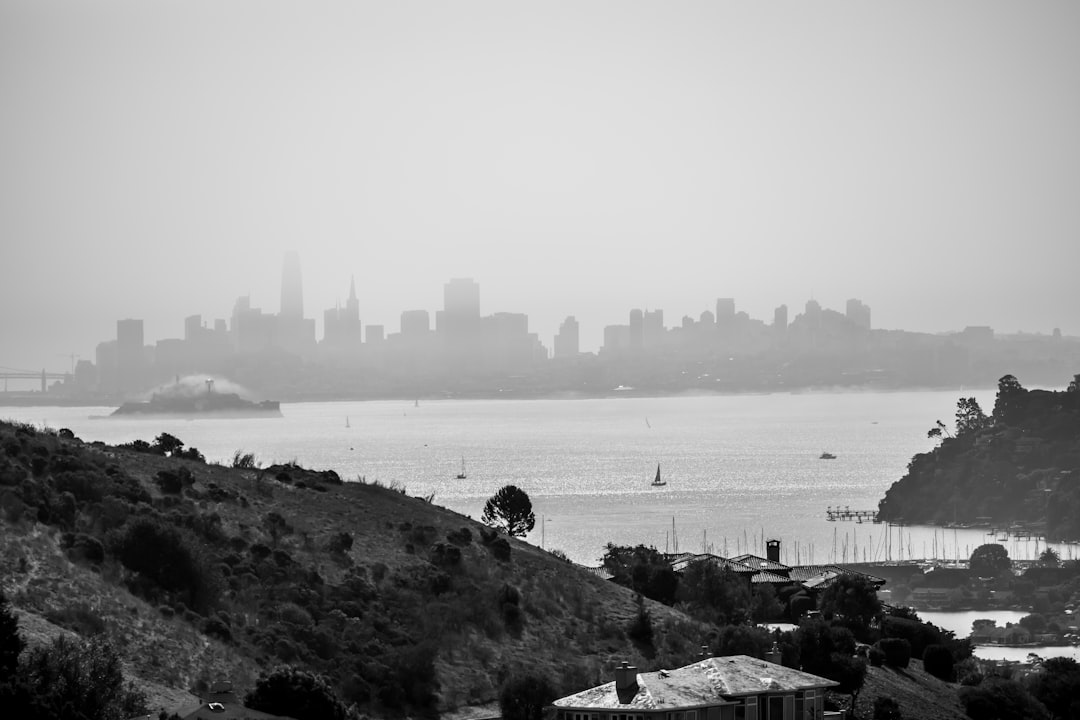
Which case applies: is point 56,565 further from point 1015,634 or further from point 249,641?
point 1015,634

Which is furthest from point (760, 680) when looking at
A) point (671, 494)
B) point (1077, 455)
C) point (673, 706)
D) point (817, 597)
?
point (1077, 455)

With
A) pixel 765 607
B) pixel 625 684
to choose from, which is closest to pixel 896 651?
pixel 765 607

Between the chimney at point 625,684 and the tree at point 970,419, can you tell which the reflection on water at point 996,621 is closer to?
the chimney at point 625,684

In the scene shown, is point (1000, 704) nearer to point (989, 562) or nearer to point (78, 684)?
point (78, 684)

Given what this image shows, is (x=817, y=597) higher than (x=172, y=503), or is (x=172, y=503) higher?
(x=172, y=503)

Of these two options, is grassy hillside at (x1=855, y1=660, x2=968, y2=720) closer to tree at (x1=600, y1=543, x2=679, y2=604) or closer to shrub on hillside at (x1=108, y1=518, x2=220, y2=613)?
tree at (x1=600, y1=543, x2=679, y2=604)

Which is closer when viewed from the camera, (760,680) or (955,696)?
(760,680)

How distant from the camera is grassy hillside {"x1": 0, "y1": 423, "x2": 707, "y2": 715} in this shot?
41906mm

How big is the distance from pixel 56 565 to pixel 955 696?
94.5 ft

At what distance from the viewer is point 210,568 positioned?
4719 cm

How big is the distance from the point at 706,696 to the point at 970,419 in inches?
6380

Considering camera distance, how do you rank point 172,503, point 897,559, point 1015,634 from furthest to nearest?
point 897,559 < point 1015,634 < point 172,503

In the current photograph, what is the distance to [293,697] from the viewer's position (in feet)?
113

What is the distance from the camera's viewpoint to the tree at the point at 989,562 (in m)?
118
